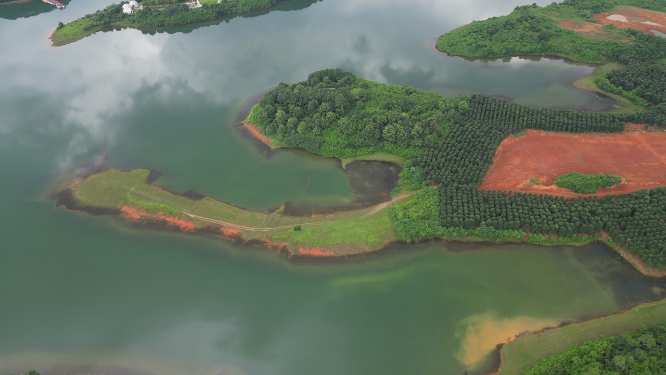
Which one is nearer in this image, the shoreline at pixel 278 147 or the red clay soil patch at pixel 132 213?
the red clay soil patch at pixel 132 213

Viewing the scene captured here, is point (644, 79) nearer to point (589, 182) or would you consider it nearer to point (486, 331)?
point (589, 182)

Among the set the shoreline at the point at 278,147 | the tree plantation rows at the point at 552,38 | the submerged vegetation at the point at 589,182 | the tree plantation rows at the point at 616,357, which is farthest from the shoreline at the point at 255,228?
the tree plantation rows at the point at 552,38

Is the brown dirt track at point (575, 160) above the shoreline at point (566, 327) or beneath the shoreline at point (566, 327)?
above

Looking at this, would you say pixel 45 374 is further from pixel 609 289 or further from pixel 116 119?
pixel 609 289

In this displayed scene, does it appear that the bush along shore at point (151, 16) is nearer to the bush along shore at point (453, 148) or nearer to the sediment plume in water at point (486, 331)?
the bush along shore at point (453, 148)

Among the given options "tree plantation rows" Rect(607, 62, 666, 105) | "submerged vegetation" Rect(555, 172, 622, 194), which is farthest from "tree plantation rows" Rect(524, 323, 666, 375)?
"tree plantation rows" Rect(607, 62, 666, 105)

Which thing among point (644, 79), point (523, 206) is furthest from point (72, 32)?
point (644, 79)

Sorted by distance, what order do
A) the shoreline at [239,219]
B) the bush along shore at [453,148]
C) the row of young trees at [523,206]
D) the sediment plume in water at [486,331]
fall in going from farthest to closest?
the shoreline at [239,219] → the bush along shore at [453,148] → the row of young trees at [523,206] → the sediment plume in water at [486,331]
